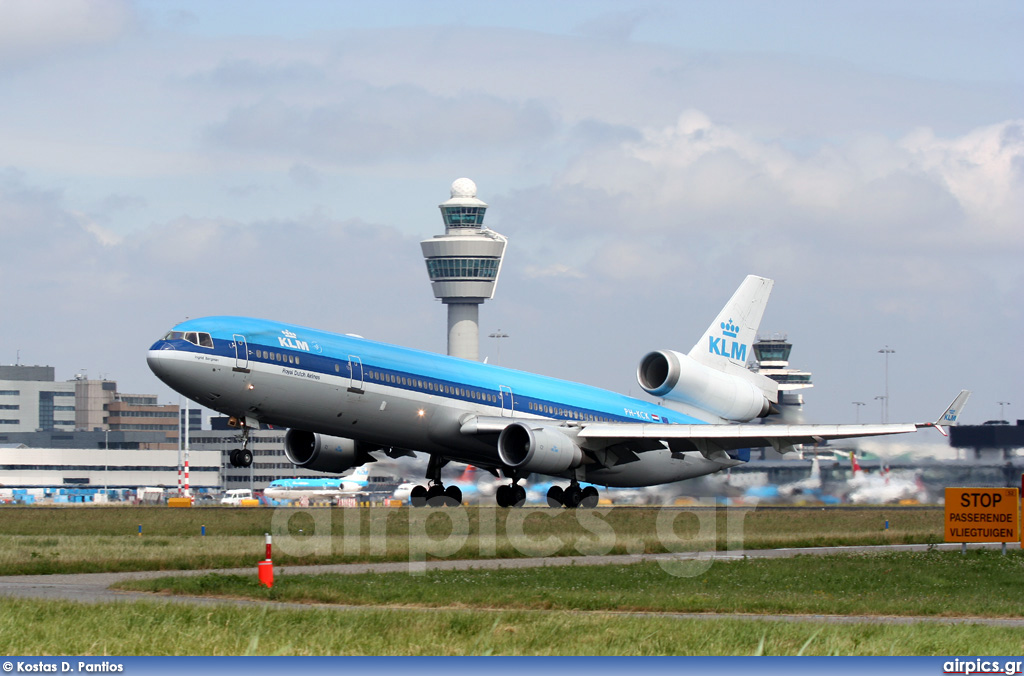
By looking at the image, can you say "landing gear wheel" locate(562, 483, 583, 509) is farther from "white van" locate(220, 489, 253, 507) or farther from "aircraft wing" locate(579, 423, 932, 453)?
"white van" locate(220, 489, 253, 507)

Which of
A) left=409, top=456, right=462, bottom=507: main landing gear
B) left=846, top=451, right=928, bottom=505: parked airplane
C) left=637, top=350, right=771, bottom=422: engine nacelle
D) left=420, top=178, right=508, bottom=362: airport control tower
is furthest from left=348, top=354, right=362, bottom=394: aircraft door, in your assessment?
left=420, top=178, right=508, bottom=362: airport control tower

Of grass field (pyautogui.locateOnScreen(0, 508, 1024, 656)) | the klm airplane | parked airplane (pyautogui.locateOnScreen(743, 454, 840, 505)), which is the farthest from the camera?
parked airplane (pyautogui.locateOnScreen(743, 454, 840, 505))

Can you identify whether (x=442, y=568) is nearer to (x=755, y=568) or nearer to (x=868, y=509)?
(x=755, y=568)

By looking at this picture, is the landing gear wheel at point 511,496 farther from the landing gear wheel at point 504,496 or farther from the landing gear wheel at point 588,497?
the landing gear wheel at point 588,497

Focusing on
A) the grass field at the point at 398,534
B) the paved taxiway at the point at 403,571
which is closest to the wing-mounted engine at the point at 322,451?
the grass field at the point at 398,534

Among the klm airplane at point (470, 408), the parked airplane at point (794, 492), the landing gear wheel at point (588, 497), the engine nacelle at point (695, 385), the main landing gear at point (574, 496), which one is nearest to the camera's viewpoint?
the klm airplane at point (470, 408)

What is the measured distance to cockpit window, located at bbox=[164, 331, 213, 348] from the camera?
3672 centimetres

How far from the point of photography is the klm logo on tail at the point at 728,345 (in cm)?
5478

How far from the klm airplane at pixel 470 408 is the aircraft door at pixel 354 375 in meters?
0.04

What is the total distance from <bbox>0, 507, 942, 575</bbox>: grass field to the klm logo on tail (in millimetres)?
6739

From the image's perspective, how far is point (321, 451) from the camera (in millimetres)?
45812

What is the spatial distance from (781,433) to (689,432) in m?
→ 3.12

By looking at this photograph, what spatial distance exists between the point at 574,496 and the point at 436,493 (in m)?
5.13

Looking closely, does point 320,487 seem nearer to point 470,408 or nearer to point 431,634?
point 470,408
